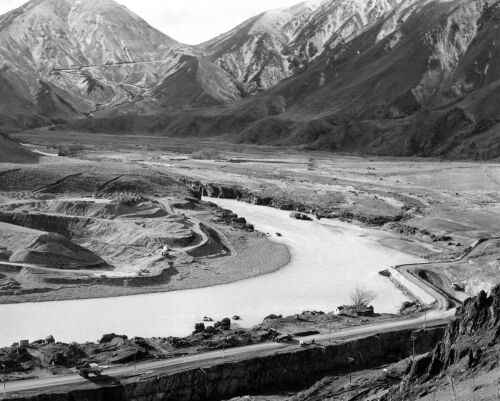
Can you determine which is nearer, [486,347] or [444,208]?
[486,347]

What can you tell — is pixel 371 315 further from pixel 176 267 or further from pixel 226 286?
pixel 176 267

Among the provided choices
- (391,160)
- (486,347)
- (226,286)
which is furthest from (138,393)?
(391,160)

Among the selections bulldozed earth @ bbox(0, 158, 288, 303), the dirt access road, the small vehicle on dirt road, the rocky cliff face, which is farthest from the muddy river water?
the rocky cliff face

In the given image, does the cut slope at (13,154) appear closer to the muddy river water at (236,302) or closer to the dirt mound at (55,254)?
the dirt mound at (55,254)

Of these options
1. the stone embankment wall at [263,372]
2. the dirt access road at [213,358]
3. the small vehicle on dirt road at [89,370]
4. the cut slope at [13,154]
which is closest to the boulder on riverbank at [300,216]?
the cut slope at [13,154]

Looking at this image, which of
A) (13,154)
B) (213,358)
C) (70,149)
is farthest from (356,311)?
(70,149)

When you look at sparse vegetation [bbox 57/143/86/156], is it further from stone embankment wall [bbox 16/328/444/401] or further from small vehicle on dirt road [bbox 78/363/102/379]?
small vehicle on dirt road [bbox 78/363/102/379]
